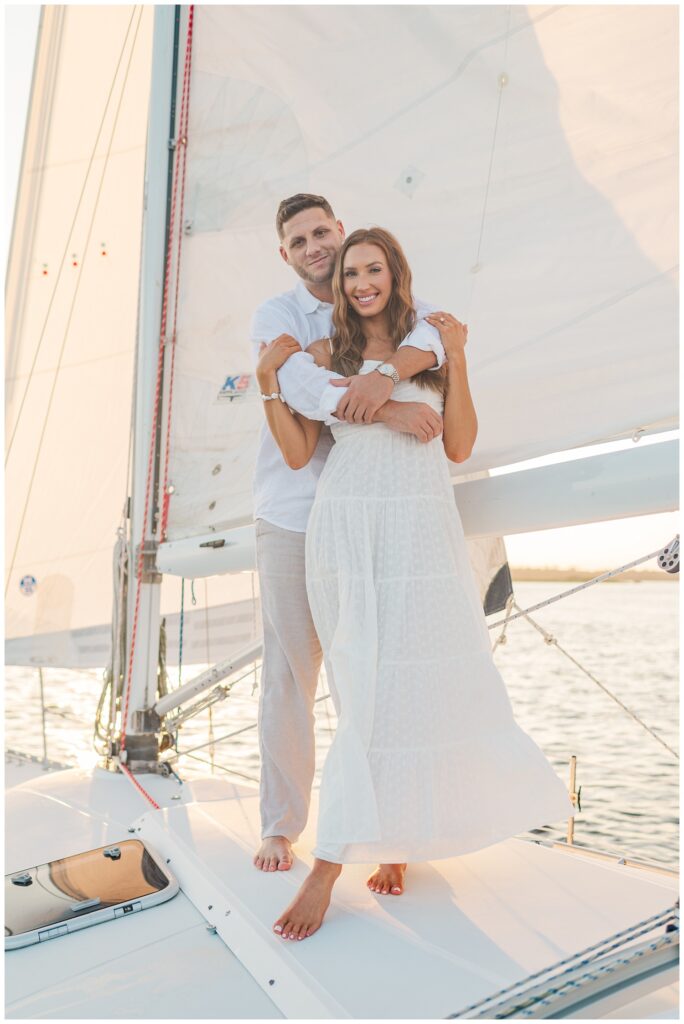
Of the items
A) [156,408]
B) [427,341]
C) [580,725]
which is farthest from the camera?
[580,725]

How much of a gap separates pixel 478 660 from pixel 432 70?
4.29ft

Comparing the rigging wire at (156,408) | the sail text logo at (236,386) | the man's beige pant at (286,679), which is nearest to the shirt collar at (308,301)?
the man's beige pant at (286,679)

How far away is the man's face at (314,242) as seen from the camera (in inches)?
68.2

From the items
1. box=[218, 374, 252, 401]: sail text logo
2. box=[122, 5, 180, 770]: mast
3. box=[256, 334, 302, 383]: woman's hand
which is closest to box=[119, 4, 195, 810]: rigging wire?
box=[122, 5, 180, 770]: mast

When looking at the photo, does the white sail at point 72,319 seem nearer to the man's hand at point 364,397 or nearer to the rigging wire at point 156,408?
the rigging wire at point 156,408

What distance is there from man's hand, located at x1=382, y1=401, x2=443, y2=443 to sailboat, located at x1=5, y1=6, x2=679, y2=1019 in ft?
0.76

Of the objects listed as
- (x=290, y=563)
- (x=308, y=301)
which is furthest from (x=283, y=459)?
(x=308, y=301)

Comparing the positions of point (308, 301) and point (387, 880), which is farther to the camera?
point (308, 301)

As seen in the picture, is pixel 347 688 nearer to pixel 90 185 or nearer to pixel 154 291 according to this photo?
pixel 154 291

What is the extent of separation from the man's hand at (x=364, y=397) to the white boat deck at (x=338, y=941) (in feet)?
2.53

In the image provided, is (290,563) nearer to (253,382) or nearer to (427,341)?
(427,341)

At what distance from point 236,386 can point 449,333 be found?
1067mm

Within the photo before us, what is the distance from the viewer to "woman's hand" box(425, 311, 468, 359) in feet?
5.09

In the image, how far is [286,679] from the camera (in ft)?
5.76
